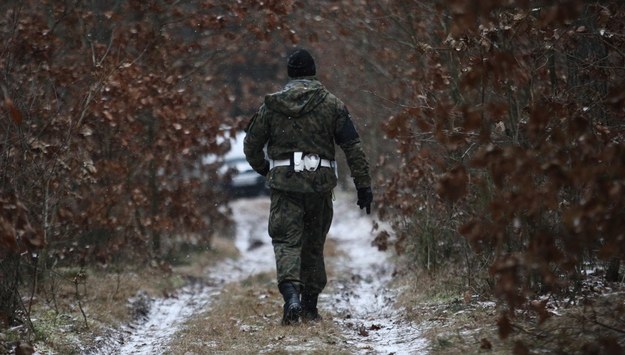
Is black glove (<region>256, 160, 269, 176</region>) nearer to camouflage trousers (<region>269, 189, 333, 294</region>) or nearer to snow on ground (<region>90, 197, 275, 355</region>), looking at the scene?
camouflage trousers (<region>269, 189, 333, 294</region>)

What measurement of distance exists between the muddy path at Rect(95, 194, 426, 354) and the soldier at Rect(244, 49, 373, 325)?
2.56ft

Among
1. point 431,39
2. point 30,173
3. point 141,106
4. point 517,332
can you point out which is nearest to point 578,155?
point 517,332

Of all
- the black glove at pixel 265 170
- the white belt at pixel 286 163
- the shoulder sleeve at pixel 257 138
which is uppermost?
the shoulder sleeve at pixel 257 138

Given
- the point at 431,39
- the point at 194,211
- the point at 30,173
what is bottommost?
the point at 194,211

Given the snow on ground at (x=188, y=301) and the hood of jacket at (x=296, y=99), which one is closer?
the hood of jacket at (x=296, y=99)

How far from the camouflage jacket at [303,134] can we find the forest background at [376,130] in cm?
59

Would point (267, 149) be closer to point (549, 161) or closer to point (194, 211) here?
point (549, 161)

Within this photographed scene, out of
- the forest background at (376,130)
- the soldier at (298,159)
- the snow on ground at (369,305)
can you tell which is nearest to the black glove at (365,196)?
the soldier at (298,159)

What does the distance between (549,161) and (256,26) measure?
26.2 feet

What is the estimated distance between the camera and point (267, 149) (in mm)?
7672

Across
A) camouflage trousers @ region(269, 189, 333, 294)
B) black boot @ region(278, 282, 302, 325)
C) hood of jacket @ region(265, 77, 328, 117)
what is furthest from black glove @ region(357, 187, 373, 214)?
black boot @ region(278, 282, 302, 325)

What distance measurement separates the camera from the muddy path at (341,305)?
725 cm

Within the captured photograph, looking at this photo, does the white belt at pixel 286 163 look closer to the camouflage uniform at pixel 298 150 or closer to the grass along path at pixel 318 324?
the camouflage uniform at pixel 298 150

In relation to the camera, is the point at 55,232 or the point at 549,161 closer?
the point at 549,161
